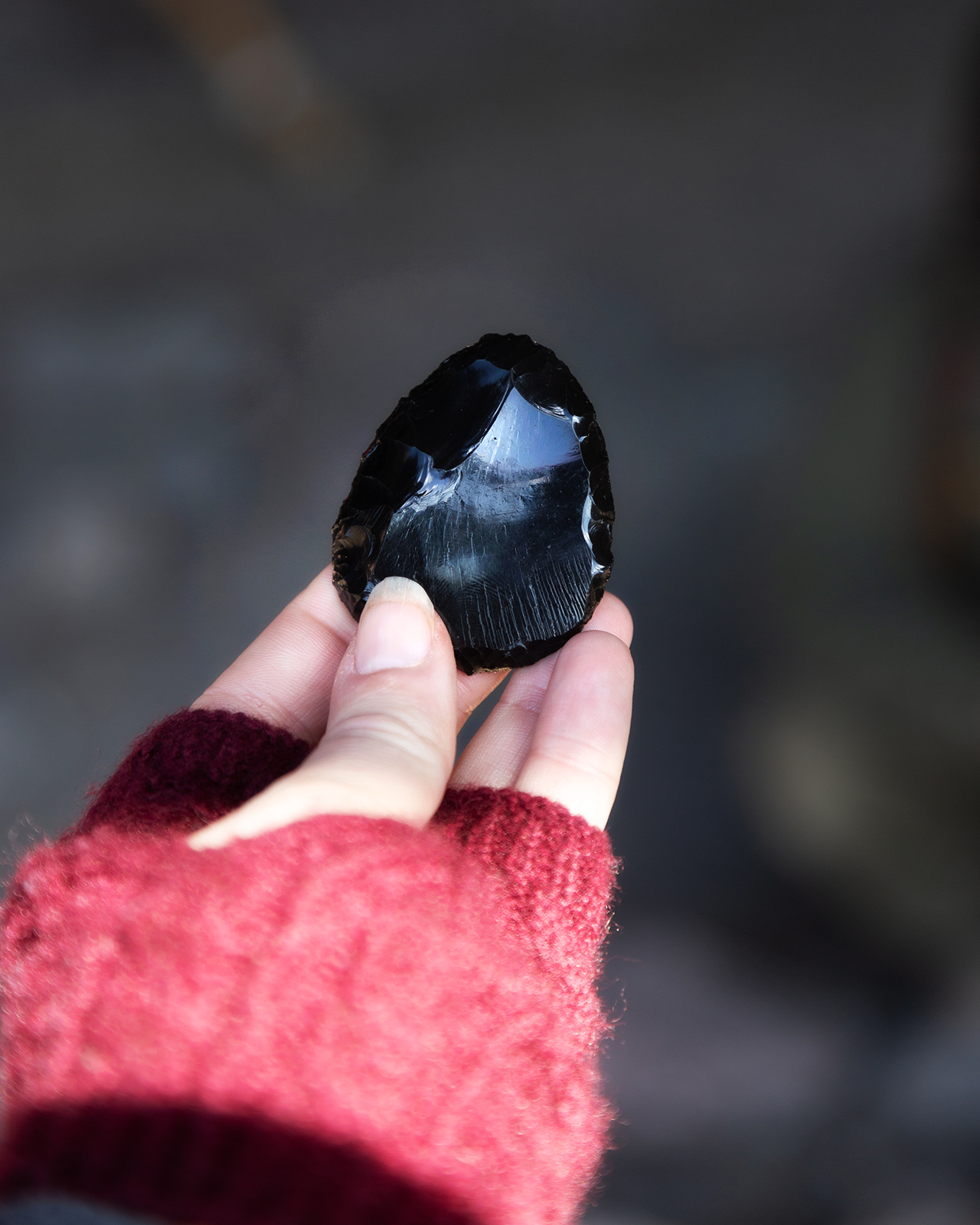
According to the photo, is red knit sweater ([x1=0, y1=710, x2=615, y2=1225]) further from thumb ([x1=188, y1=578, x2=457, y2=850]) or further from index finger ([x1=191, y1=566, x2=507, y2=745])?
index finger ([x1=191, y1=566, x2=507, y2=745])

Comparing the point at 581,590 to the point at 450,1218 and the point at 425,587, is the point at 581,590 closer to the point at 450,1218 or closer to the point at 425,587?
the point at 425,587

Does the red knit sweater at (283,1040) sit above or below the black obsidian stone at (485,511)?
below

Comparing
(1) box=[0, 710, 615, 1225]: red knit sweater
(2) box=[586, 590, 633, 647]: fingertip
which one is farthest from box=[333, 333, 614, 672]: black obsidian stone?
(1) box=[0, 710, 615, 1225]: red knit sweater

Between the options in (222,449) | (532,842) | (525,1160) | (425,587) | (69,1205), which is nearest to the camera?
(69,1205)

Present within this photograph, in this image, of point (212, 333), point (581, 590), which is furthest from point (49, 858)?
point (212, 333)

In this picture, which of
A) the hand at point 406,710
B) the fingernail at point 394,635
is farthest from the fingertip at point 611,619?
the fingernail at point 394,635

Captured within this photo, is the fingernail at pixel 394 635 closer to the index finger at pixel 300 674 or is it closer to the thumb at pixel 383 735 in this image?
the thumb at pixel 383 735

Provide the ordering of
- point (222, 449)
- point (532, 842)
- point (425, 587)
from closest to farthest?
point (532, 842)
point (425, 587)
point (222, 449)
